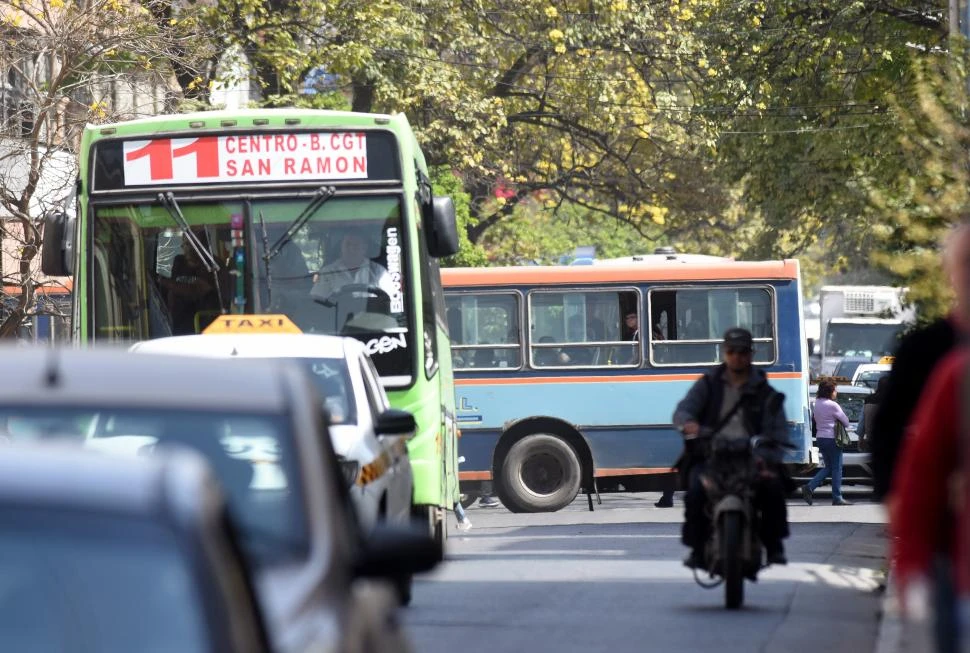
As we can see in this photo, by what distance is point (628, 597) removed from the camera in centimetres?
1127

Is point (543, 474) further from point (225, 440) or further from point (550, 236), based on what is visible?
point (550, 236)

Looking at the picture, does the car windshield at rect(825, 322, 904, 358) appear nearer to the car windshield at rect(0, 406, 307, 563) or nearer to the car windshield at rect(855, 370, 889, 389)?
the car windshield at rect(855, 370, 889, 389)

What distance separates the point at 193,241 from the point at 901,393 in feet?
25.2

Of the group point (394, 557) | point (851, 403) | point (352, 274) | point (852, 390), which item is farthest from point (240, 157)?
point (852, 390)

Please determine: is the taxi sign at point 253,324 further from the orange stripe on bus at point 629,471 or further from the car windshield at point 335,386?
the orange stripe on bus at point 629,471

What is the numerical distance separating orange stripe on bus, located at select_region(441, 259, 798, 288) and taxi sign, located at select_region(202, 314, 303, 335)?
917 centimetres

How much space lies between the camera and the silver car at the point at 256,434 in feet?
14.1

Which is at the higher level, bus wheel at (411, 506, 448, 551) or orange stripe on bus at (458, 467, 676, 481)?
bus wheel at (411, 506, 448, 551)

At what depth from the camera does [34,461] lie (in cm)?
327

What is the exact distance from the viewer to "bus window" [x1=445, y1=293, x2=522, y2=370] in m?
21.8

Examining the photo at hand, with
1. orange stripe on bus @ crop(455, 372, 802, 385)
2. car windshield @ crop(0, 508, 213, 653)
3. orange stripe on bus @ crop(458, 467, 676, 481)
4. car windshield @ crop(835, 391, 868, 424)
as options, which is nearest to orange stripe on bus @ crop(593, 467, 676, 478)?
orange stripe on bus @ crop(458, 467, 676, 481)

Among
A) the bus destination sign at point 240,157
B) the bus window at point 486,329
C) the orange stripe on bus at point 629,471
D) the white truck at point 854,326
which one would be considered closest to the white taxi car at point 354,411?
the bus destination sign at point 240,157

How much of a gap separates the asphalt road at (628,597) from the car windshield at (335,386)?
1.19 meters

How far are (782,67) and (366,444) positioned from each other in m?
18.4
